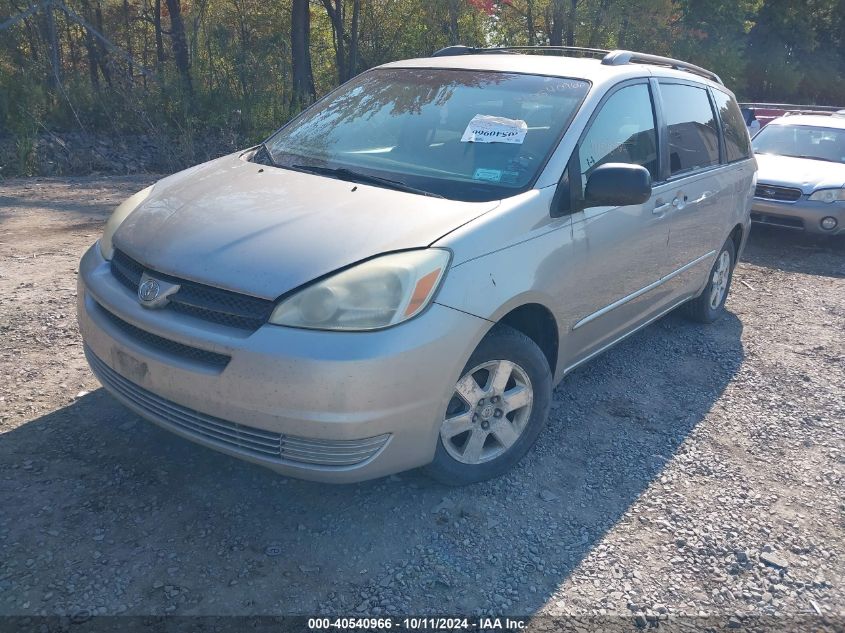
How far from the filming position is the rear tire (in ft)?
18.7

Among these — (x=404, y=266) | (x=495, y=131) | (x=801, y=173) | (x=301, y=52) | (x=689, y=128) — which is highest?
(x=495, y=131)

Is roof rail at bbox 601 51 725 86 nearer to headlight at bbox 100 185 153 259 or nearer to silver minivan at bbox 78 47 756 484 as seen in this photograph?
silver minivan at bbox 78 47 756 484

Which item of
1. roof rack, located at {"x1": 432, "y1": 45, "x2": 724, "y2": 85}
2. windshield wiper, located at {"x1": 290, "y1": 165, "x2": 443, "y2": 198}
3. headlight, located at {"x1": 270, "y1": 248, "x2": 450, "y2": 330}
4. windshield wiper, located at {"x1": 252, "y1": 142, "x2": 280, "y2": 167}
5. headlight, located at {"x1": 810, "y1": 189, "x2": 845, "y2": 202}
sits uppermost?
roof rack, located at {"x1": 432, "y1": 45, "x2": 724, "y2": 85}

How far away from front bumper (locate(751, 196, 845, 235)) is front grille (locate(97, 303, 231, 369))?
7343mm

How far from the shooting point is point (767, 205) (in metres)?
8.80

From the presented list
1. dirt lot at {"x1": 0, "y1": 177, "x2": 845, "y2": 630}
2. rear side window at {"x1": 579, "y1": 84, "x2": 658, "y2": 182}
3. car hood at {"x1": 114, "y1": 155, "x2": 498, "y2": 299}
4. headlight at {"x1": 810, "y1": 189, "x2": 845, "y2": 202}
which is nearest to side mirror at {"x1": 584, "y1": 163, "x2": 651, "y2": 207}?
rear side window at {"x1": 579, "y1": 84, "x2": 658, "y2": 182}

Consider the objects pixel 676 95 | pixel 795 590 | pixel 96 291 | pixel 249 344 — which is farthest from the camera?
pixel 676 95

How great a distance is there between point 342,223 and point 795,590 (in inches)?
91.3

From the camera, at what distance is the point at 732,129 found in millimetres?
5715

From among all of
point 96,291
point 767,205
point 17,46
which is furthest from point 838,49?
point 96,291

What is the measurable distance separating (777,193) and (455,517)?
23.9 feet

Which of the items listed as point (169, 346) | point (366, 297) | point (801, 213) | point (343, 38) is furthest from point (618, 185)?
point (343, 38)

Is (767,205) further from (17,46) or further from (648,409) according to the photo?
(17,46)

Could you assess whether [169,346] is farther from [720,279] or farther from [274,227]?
[720,279]
